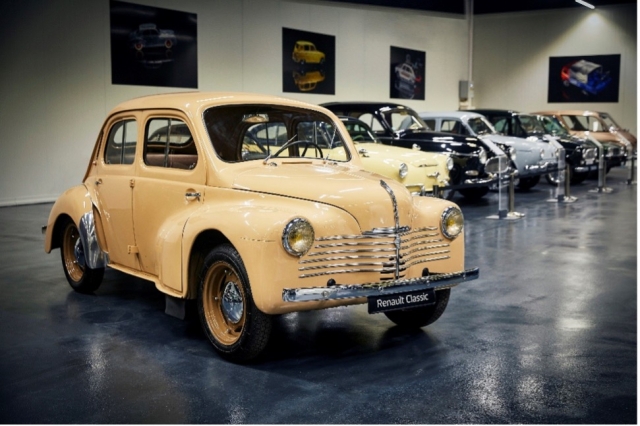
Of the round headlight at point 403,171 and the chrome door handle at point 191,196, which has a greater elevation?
the round headlight at point 403,171

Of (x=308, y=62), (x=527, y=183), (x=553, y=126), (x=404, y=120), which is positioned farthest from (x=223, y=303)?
(x=308, y=62)

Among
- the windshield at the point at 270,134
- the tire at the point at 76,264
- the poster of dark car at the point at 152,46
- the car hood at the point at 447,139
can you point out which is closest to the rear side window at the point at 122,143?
the tire at the point at 76,264

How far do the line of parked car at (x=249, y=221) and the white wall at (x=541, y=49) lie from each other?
73.3 ft

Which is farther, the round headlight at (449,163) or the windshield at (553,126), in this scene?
the windshield at (553,126)

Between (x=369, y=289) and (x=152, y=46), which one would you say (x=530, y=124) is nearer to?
(x=152, y=46)

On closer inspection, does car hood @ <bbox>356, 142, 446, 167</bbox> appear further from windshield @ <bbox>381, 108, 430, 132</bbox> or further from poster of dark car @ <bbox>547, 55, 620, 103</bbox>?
poster of dark car @ <bbox>547, 55, 620, 103</bbox>

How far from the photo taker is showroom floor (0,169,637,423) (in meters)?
3.99

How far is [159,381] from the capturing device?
14.5ft

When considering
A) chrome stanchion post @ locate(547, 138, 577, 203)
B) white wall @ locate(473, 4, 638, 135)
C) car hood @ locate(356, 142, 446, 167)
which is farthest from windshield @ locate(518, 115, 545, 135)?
white wall @ locate(473, 4, 638, 135)

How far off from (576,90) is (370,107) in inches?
608

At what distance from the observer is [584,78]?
26469 millimetres

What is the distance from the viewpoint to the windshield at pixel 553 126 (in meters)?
18.1

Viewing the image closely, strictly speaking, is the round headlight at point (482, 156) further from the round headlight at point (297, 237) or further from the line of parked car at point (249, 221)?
the round headlight at point (297, 237)

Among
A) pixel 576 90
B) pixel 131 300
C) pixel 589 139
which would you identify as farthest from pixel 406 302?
pixel 576 90
